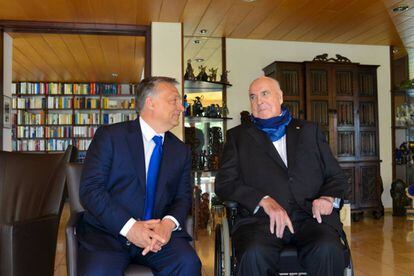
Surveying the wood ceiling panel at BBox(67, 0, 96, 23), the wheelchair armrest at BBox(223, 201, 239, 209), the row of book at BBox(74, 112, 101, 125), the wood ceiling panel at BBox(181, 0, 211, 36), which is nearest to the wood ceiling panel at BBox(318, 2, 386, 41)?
the wood ceiling panel at BBox(181, 0, 211, 36)

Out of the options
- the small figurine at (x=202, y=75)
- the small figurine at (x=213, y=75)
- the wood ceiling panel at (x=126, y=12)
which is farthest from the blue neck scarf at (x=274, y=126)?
the small figurine at (x=213, y=75)

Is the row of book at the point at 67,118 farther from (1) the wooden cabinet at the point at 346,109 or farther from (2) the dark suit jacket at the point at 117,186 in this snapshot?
(2) the dark suit jacket at the point at 117,186

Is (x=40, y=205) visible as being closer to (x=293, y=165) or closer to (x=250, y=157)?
(x=250, y=157)

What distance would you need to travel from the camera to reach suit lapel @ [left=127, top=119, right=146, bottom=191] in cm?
187

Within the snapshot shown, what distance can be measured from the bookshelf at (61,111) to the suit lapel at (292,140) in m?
6.79

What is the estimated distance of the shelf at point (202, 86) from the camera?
5.43 m

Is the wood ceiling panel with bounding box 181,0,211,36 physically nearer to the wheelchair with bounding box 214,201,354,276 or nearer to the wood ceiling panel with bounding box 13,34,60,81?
the wood ceiling panel with bounding box 13,34,60,81

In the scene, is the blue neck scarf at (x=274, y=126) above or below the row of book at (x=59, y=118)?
below

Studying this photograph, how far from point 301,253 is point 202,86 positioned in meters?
3.94

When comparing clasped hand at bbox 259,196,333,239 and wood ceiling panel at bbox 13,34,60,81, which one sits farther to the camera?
wood ceiling panel at bbox 13,34,60,81

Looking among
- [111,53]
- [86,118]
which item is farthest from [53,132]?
[111,53]

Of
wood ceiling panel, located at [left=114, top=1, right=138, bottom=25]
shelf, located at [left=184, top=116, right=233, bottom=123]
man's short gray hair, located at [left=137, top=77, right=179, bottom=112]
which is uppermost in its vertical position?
wood ceiling panel, located at [left=114, top=1, right=138, bottom=25]

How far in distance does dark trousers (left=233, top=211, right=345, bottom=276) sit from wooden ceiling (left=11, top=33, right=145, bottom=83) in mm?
4121

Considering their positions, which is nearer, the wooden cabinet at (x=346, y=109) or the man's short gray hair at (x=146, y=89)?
the man's short gray hair at (x=146, y=89)
